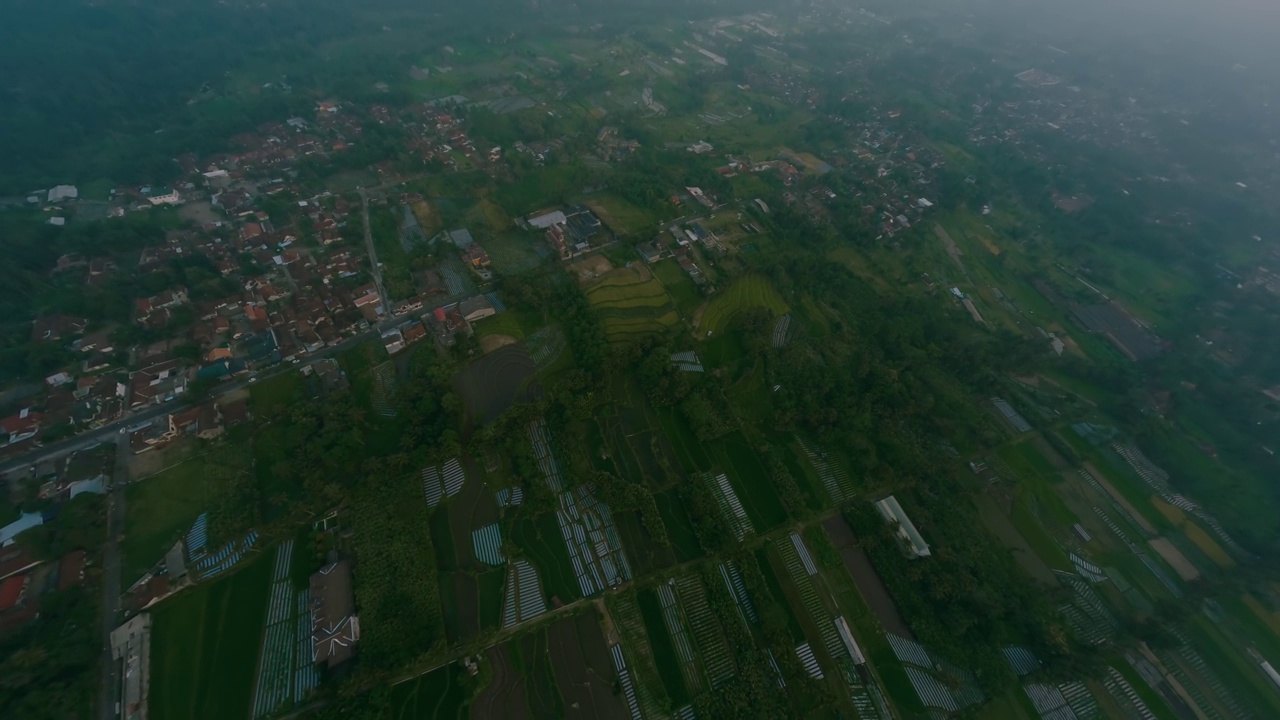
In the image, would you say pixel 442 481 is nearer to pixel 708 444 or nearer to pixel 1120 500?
pixel 708 444

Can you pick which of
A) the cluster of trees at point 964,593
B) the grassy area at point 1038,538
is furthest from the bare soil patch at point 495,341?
the grassy area at point 1038,538

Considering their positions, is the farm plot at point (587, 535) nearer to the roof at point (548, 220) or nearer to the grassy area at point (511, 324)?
the grassy area at point (511, 324)

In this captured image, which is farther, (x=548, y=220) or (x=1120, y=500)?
(x=548, y=220)

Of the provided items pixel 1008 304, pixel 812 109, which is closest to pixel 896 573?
pixel 1008 304

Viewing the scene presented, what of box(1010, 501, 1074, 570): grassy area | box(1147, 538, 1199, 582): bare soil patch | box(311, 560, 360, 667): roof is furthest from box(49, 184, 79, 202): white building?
box(1147, 538, 1199, 582): bare soil patch

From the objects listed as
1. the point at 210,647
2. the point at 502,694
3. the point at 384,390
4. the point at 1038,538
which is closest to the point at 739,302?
the point at 1038,538

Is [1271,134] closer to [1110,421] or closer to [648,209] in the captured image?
[1110,421]
